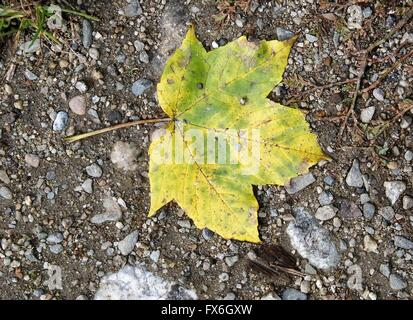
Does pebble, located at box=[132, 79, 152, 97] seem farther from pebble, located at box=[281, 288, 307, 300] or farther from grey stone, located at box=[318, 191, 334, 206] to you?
pebble, located at box=[281, 288, 307, 300]

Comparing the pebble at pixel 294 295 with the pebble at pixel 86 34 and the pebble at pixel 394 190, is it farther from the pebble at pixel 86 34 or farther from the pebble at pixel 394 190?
the pebble at pixel 86 34

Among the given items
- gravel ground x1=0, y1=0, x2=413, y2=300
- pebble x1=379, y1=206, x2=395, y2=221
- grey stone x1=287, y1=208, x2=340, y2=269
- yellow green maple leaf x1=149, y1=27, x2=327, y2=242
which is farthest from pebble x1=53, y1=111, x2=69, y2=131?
pebble x1=379, y1=206, x2=395, y2=221

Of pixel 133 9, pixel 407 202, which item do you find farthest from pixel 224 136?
pixel 407 202

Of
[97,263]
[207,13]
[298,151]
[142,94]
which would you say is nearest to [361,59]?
[298,151]

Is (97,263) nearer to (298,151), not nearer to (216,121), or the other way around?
(216,121)
